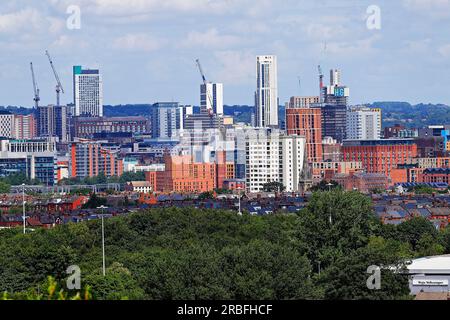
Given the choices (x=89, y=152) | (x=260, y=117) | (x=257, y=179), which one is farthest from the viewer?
(x=260, y=117)

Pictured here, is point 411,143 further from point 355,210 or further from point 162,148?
point 355,210

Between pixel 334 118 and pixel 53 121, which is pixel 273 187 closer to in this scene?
pixel 334 118

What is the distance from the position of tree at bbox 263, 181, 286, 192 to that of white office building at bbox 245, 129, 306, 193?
146 cm

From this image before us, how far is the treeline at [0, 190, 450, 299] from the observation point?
23.2 m

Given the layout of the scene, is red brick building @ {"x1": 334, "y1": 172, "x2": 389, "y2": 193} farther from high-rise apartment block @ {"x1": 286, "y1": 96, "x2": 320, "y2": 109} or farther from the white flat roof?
the white flat roof

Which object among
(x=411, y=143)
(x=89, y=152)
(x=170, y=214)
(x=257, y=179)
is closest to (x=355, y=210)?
(x=170, y=214)

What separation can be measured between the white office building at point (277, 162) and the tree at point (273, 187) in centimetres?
146

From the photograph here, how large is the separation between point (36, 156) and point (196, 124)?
40.0 meters

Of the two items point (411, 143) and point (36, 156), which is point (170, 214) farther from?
point (36, 156)

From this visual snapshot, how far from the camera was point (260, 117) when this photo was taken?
623 ft

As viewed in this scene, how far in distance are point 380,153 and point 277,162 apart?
17930mm

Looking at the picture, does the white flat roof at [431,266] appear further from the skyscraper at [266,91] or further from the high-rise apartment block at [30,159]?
the skyscraper at [266,91]
